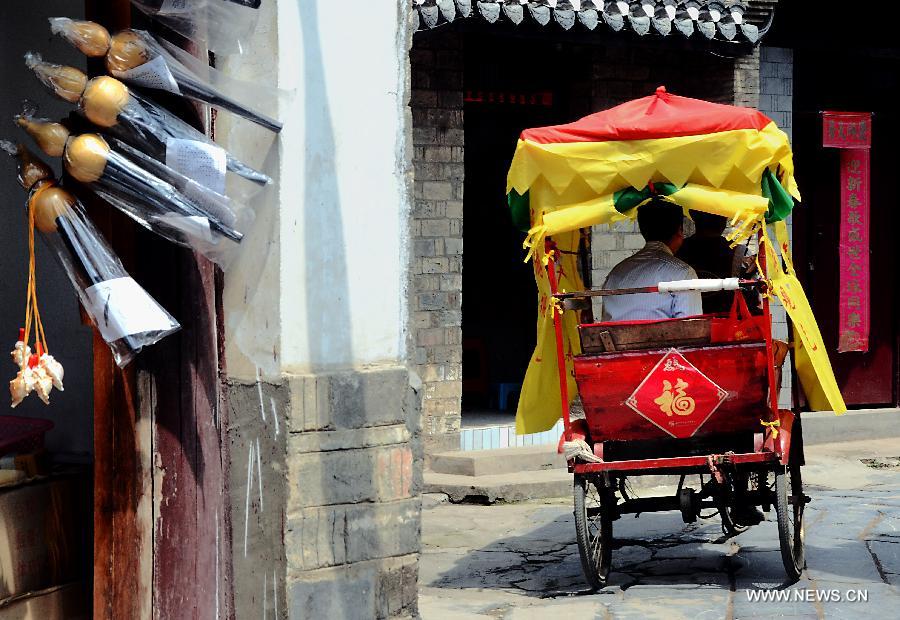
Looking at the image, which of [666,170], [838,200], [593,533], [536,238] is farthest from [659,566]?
[838,200]

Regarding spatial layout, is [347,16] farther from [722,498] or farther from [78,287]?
[722,498]

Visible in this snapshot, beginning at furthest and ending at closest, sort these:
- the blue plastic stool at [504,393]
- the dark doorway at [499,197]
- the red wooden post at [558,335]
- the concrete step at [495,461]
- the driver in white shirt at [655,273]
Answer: the blue plastic stool at [504,393], the dark doorway at [499,197], the concrete step at [495,461], the driver in white shirt at [655,273], the red wooden post at [558,335]

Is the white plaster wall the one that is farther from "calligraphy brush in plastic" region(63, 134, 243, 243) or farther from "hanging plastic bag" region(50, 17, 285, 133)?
"calligraphy brush in plastic" region(63, 134, 243, 243)

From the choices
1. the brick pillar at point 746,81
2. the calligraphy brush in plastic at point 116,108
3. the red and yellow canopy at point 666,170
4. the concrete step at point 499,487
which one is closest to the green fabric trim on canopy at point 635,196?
the red and yellow canopy at point 666,170

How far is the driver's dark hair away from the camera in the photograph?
803cm

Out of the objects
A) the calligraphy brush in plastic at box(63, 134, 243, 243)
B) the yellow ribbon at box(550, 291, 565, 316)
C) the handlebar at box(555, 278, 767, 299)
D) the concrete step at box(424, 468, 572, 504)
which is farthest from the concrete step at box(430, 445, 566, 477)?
the calligraphy brush in plastic at box(63, 134, 243, 243)

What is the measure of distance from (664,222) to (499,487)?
11.6 ft

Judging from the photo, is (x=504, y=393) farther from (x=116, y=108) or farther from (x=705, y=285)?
(x=116, y=108)

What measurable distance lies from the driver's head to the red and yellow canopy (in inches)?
17.8

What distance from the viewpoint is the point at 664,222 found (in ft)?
26.4

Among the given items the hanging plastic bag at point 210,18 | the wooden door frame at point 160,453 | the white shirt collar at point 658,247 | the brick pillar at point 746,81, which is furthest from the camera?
the brick pillar at point 746,81

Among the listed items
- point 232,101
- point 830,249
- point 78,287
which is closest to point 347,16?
point 232,101

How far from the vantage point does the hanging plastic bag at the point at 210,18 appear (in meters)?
4.98

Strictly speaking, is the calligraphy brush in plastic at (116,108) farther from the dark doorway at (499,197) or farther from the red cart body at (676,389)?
the dark doorway at (499,197)
